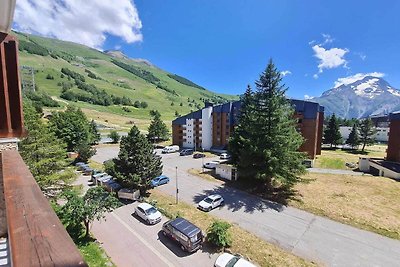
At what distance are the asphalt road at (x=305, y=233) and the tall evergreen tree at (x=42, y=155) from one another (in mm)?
10600

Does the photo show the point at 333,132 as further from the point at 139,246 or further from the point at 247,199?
the point at 139,246

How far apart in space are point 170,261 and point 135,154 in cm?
1127

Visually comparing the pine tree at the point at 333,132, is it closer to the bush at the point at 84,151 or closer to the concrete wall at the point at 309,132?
the concrete wall at the point at 309,132

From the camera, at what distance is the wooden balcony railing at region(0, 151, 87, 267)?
117 cm

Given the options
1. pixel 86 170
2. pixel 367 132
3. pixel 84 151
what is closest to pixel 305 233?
pixel 86 170

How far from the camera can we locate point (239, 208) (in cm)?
2103

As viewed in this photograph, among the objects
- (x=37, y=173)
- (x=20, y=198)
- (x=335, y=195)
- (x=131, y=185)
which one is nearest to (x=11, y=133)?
(x=20, y=198)

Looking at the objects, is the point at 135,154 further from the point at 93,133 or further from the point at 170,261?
the point at 93,133

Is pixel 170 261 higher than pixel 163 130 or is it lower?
lower

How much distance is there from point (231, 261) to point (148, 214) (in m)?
8.02

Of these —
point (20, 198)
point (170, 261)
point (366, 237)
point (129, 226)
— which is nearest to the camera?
point (20, 198)

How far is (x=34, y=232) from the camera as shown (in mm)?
1350

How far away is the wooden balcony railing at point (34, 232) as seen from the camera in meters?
1.17

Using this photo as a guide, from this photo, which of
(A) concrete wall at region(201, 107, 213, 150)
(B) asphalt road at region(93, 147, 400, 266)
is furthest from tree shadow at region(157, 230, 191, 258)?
(A) concrete wall at region(201, 107, 213, 150)
